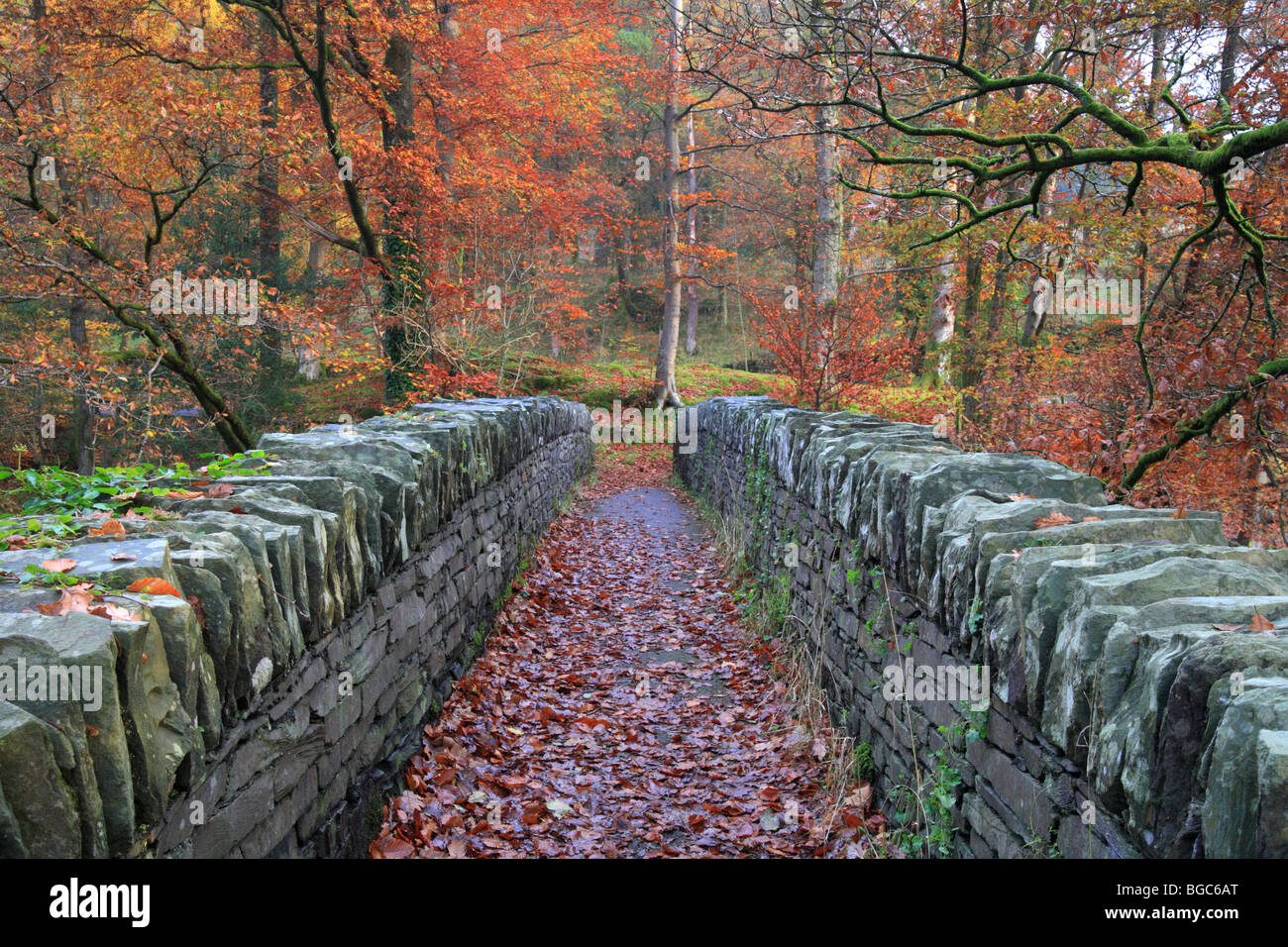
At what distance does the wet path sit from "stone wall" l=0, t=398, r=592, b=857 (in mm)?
306

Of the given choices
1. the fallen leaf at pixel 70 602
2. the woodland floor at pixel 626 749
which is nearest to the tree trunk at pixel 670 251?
the woodland floor at pixel 626 749

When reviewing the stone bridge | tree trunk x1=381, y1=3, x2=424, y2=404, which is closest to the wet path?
the stone bridge

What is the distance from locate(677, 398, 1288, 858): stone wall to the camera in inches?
71.0

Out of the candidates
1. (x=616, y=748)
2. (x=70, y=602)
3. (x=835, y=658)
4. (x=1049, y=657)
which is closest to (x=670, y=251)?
(x=835, y=658)

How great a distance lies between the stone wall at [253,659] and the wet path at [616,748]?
306 millimetres

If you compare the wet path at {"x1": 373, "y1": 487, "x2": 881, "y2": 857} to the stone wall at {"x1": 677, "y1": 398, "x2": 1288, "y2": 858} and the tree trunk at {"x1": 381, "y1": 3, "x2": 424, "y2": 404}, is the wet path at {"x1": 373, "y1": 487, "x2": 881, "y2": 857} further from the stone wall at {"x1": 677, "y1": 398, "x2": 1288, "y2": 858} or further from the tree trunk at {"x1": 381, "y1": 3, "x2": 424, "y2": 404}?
the tree trunk at {"x1": 381, "y1": 3, "x2": 424, "y2": 404}

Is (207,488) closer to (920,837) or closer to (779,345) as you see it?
(920,837)

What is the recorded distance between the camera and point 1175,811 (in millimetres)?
1878

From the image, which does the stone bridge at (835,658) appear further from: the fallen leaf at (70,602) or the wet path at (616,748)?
the wet path at (616,748)

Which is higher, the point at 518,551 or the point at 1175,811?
the point at 1175,811

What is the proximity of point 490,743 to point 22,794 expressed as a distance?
11.5 feet

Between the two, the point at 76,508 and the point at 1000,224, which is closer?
the point at 76,508
